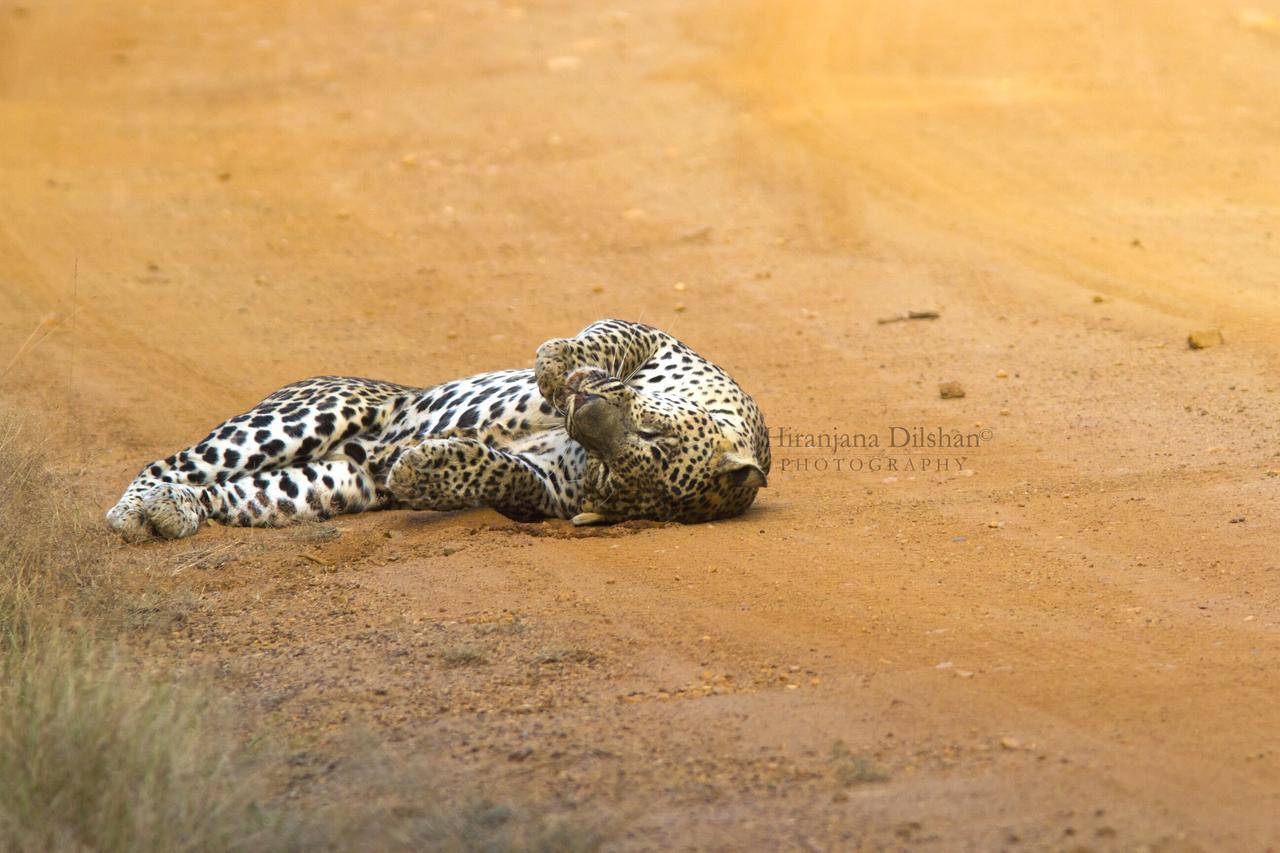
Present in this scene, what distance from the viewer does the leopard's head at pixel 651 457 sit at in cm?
685

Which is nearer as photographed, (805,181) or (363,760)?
(363,760)

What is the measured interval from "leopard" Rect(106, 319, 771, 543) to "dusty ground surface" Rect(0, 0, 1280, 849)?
0.21 meters

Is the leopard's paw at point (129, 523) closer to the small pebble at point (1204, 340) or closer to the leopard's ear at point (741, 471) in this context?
the leopard's ear at point (741, 471)

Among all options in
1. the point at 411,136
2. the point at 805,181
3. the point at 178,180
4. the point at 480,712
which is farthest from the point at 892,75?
the point at 480,712

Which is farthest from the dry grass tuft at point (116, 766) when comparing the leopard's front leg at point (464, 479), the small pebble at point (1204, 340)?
the small pebble at point (1204, 340)

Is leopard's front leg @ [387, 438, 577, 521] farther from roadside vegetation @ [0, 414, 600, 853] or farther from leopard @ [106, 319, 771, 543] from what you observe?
roadside vegetation @ [0, 414, 600, 853]

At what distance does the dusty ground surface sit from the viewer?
4742 mm

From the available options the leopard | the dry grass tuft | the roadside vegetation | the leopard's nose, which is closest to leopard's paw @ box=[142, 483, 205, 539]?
the leopard

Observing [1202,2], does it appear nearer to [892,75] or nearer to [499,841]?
[892,75]

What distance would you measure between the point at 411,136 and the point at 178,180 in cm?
245

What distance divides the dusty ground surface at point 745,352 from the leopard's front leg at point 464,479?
0.20 meters

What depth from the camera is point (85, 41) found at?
70.7ft

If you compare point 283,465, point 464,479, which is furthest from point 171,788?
point 283,465

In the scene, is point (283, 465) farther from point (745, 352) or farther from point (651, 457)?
point (745, 352)
